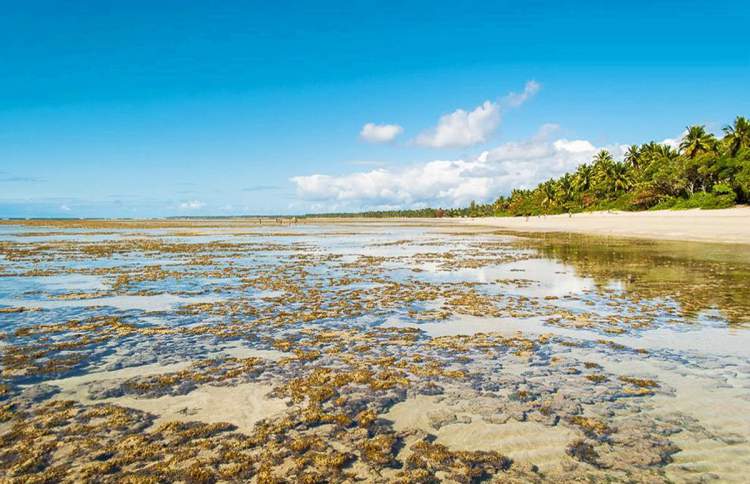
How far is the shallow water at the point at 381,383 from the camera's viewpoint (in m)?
5.80

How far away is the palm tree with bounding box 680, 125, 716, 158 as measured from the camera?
87125mm

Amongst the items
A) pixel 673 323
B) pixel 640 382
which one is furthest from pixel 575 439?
pixel 673 323

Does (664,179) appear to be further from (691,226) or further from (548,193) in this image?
(548,193)

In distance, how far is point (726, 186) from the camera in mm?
65625

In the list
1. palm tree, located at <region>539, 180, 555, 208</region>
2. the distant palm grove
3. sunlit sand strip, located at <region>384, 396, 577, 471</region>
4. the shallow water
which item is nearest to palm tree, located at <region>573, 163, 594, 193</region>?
the distant palm grove

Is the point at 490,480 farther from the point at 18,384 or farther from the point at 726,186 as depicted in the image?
the point at 726,186

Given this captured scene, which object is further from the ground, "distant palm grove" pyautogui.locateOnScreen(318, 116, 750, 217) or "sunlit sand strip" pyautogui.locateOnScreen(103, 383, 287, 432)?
"distant palm grove" pyautogui.locateOnScreen(318, 116, 750, 217)

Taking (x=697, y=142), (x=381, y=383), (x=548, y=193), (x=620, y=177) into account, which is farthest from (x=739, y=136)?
(x=381, y=383)

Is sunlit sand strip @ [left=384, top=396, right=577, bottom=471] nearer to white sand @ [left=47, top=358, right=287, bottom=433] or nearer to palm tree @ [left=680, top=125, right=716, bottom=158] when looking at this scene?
white sand @ [left=47, top=358, right=287, bottom=433]

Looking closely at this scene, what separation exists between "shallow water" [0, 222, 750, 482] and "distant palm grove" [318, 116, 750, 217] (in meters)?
63.0

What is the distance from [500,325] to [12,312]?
1584cm

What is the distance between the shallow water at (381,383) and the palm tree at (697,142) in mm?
86702

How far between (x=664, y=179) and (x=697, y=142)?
16.1 meters

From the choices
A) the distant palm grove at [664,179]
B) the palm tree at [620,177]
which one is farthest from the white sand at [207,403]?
the palm tree at [620,177]
